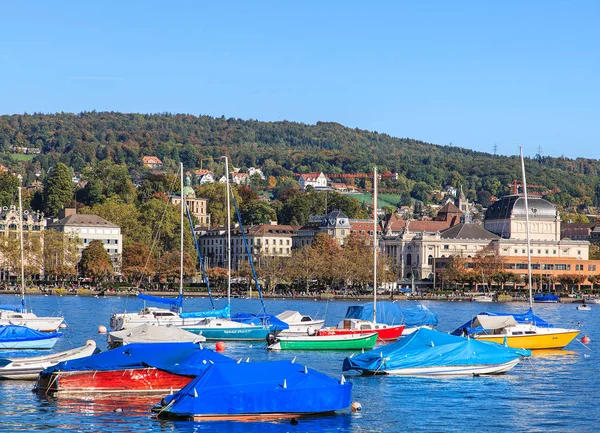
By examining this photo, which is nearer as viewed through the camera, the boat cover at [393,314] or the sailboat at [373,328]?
the sailboat at [373,328]

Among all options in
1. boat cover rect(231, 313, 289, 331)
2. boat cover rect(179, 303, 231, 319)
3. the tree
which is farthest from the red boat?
the tree

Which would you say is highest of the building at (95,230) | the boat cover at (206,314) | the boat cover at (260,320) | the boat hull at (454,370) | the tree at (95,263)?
the building at (95,230)

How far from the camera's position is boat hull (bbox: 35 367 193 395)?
39.5 m

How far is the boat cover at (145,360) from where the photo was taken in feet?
129

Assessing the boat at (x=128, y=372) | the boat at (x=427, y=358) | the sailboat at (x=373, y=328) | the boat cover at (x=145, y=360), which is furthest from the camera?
the sailboat at (x=373, y=328)

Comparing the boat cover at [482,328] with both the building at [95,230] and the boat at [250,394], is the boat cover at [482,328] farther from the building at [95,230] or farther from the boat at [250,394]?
the building at [95,230]

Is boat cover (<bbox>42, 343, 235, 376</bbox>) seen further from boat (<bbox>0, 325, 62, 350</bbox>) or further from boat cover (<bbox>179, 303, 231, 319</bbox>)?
boat cover (<bbox>179, 303, 231, 319</bbox>)

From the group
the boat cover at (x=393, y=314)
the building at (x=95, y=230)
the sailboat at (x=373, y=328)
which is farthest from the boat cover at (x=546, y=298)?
the sailboat at (x=373, y=328)

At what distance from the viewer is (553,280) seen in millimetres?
170625

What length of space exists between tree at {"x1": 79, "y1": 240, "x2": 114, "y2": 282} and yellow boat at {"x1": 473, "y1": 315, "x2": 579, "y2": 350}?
105m

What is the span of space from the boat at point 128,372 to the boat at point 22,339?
14507mm

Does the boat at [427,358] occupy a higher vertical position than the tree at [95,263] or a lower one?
lower

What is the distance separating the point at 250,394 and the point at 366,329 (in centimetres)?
2398

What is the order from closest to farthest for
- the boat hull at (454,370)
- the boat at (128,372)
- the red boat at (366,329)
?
the boat at (128,372) → the boat hull at (454,370) → the red boat at (366,329)
